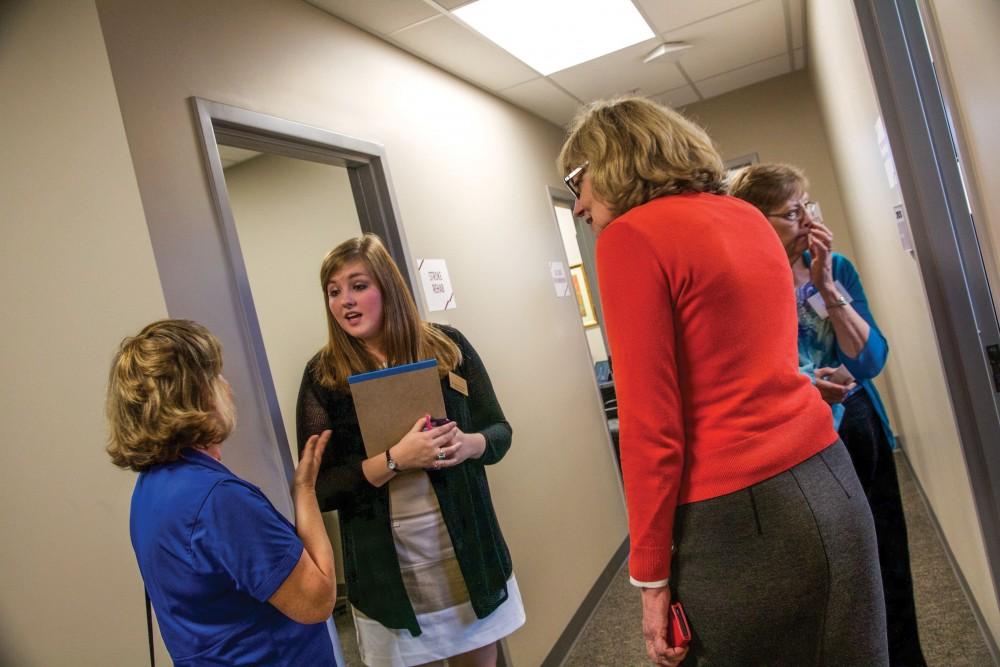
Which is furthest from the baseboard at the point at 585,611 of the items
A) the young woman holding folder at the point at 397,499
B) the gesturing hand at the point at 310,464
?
the gesturing hand at the point at 310,464

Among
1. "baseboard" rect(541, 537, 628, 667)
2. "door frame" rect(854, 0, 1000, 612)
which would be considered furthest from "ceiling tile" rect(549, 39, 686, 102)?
"baseboard" rect(541, 537, 628, 667)

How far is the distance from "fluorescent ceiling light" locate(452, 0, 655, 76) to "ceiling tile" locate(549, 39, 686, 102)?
0.12 m

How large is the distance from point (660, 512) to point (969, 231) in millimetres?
1217

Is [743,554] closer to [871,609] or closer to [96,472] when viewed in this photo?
[871,609]

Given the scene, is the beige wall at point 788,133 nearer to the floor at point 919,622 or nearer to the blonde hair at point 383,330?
the floor at point 919,622

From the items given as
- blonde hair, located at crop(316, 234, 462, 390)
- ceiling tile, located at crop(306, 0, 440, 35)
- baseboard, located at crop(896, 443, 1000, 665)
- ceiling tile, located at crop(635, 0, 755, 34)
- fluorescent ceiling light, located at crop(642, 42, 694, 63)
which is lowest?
baseboard, located at crop(896, 443, 1000, 665)

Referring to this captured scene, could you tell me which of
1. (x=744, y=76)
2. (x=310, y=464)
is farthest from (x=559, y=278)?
(x=310, y=464)

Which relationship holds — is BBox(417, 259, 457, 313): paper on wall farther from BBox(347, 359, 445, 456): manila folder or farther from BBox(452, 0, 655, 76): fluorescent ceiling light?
BBox(452, 0, 655, 76): fluorescent ceiling light

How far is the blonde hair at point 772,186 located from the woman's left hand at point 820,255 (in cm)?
10

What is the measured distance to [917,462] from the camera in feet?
12.4

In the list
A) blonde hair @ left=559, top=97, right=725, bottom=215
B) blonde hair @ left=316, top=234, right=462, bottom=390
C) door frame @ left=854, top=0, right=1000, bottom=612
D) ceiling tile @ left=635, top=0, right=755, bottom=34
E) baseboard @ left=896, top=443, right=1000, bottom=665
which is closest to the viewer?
blonde hair @ left=559, top=97, right=725, bottom=215

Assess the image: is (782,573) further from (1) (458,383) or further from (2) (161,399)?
(1) (458,383)

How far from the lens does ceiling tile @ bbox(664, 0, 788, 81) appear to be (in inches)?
148

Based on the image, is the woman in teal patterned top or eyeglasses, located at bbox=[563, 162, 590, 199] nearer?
eyeglasses, located at bbox=[563, 162, 590, 199]
